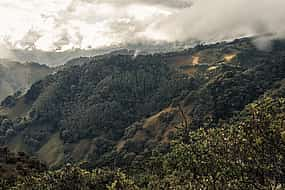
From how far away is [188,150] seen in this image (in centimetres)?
12206

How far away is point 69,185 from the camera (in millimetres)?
139875

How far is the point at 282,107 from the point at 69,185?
73.2 m

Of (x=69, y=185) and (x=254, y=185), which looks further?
(x=69, y=185)

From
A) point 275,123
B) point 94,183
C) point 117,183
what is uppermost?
point 275,123

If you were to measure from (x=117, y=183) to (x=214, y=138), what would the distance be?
29.7m

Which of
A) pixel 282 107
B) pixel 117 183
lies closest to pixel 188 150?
pixel 117 183

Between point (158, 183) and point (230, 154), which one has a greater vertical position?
point (230, 154)

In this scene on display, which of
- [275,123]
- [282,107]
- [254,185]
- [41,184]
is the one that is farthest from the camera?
[41,184]

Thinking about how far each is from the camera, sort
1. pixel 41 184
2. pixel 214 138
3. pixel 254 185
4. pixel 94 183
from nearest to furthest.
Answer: pixel 254 185
pixel 214 138
pixel 41 184
pixel 94 183

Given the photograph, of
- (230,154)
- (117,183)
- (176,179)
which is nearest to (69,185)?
(117,183)

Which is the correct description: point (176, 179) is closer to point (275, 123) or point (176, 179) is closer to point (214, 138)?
point (214, 138)

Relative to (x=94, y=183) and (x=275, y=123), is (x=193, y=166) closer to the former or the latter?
(x=275, y=123)

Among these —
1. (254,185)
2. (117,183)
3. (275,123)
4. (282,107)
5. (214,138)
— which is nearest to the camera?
(254,185)

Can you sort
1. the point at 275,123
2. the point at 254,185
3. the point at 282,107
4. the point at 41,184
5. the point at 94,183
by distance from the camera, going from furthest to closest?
the point at 94,183, the point at 41,184, the point at 282,107, the point at 275,123, the point at 254,185
